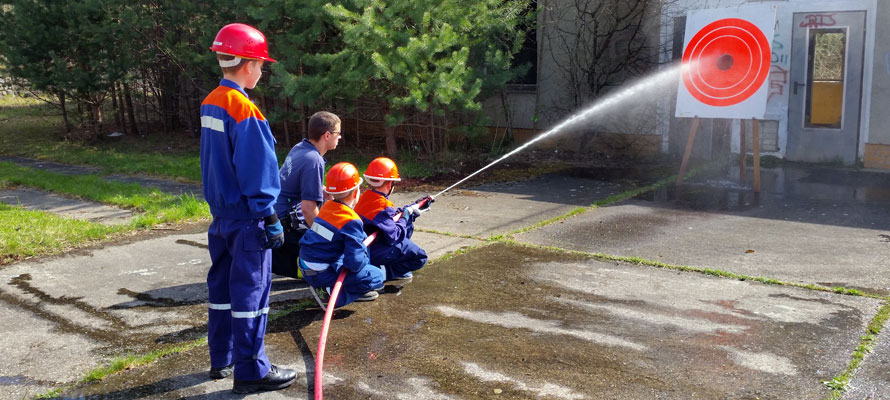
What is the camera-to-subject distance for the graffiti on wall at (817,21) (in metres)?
10.4

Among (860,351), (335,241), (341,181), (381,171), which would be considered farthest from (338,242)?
(860,351)

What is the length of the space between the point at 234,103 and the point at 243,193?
451 millimetres

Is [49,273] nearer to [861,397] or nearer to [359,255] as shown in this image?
[359,255]


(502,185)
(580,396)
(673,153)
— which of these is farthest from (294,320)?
(673,153)

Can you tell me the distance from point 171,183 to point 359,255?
20.8ft

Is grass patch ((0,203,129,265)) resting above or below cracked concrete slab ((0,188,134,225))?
below

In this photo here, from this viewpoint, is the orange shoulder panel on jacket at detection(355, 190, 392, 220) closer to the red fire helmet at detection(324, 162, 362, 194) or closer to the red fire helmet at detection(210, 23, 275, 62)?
the red fire helmet at detection(324, 162, 362, 194)

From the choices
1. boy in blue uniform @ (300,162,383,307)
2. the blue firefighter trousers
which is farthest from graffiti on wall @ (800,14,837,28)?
the blue firefighter trousers

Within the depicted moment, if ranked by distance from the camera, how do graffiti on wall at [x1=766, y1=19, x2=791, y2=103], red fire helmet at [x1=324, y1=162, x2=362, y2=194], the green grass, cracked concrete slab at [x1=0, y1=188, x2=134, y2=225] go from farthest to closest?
graffiti on wall at [x1=766, y1=19, x2=791, y2=103] < cracked concrete slab at [x1=0, y1=188, x2=134, y2=225] < the green grass < red fire helmet at [x1=324, y1=162, x2=362, y2=194]

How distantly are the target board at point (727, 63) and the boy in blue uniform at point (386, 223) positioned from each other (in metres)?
5.42

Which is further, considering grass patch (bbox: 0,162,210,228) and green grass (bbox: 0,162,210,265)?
grass patch (bbox: 0,162,210,228)

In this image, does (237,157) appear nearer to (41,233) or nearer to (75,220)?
(41,233)

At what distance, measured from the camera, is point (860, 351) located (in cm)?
411

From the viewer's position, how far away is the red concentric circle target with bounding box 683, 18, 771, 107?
29.9 feet
